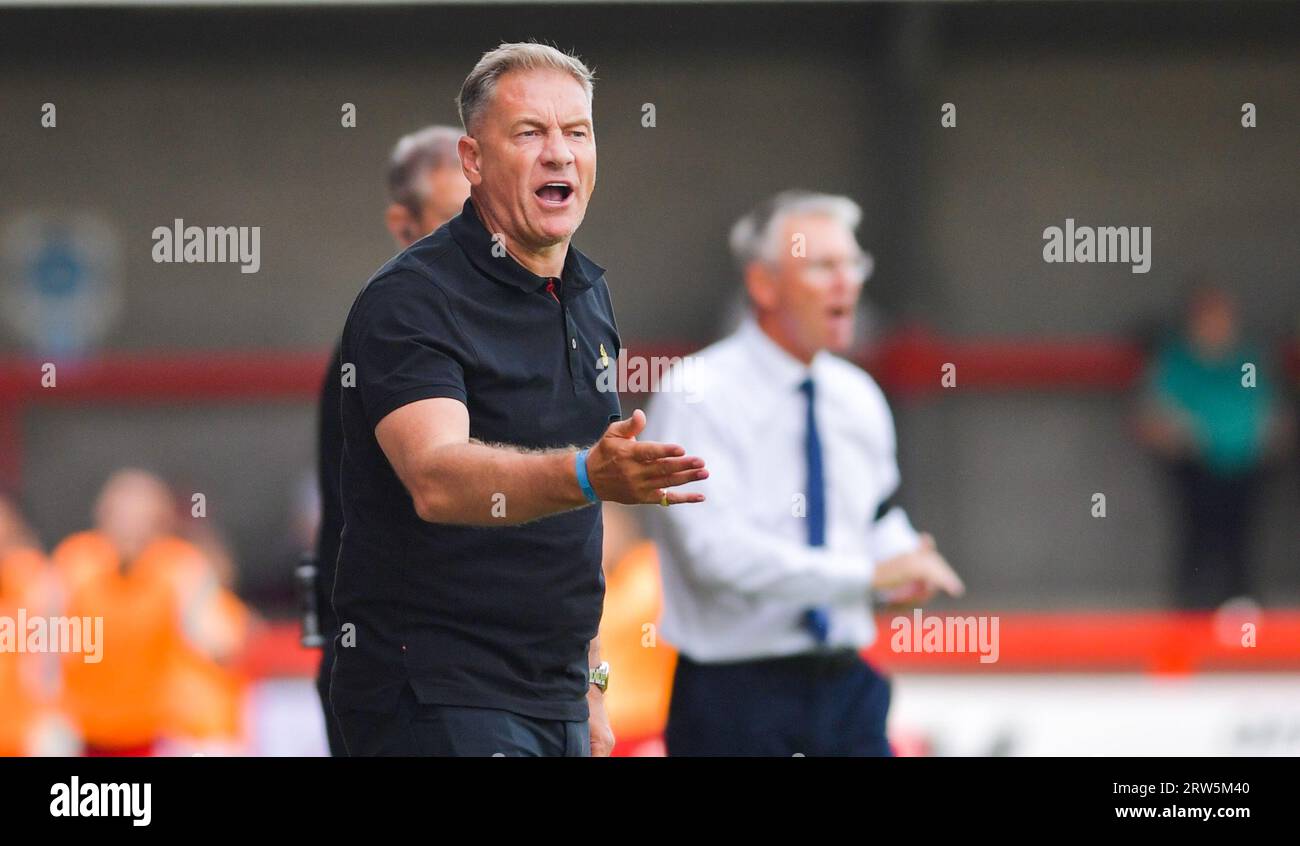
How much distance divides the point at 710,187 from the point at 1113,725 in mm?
5641

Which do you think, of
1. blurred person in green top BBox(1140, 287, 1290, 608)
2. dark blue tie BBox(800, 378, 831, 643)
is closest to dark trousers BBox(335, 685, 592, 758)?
dark blue tie BBox(800, 378, 831, 643)

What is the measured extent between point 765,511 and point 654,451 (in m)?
1.34

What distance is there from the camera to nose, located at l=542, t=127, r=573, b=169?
2654 mm

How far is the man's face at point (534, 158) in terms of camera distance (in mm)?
2654

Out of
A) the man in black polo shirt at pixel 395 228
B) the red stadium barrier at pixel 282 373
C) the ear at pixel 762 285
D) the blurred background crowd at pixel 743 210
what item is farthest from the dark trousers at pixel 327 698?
the red stadium barrier at pixel 282 373

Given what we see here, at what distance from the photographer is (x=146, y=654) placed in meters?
5.50

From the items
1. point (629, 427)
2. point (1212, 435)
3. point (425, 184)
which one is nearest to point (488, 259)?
point (629, 427)

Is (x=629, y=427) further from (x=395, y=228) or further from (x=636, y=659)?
(x=636, y=659)

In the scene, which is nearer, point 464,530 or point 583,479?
point 583,479

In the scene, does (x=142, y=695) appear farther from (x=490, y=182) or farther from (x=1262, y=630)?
(x=1262, y=630)

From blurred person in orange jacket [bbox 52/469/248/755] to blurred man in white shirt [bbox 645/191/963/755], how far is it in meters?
2.53

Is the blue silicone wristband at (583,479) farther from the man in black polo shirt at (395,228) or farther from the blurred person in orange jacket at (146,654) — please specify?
the blurred person in orange jacket at (146,654)

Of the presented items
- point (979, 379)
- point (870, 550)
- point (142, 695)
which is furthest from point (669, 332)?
point (870, 550)

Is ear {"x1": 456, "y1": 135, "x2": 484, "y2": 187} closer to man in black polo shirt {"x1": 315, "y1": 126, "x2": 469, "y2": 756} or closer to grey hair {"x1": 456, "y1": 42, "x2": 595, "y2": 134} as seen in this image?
grey hair {"x1": 456, "y1": 42, "x2": 595, "y2": 134}
